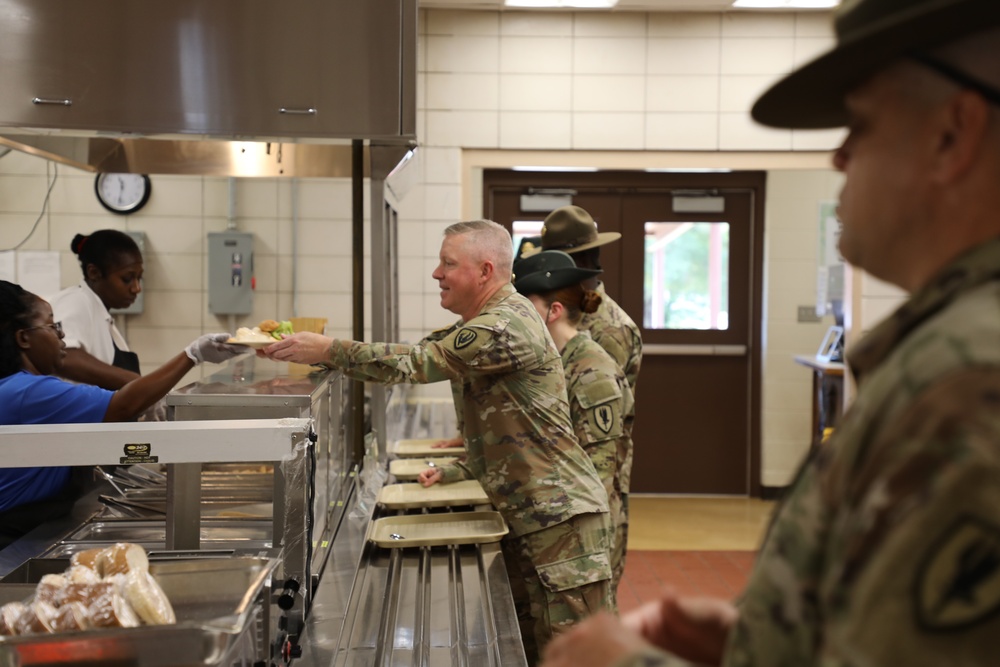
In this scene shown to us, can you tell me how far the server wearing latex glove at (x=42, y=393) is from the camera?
2.14 metres

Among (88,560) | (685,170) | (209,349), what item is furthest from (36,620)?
(685,170)

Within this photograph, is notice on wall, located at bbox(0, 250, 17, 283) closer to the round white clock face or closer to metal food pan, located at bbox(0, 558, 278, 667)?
the round white clock face

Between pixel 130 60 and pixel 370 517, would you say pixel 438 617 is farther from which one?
pixel 130 60

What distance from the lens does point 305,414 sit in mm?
1837

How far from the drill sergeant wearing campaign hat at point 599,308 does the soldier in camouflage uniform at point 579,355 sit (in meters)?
0.46

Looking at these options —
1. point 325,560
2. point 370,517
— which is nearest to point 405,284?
point 370,517

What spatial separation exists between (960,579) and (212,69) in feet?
6.90

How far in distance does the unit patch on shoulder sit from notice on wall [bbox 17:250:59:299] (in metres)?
3.61

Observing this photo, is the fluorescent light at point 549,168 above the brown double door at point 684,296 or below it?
above

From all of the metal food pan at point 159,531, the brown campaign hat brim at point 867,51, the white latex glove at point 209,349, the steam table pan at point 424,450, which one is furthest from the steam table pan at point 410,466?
the brown campaign hat brim at point 867,51

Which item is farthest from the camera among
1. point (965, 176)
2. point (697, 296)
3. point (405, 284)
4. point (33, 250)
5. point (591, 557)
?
point (697, 296)

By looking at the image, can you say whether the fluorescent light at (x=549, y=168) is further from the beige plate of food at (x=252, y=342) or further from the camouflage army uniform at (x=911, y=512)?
the camouflage army uniform at (x=911, y=512)

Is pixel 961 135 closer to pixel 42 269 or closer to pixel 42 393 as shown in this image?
pixel 42 393

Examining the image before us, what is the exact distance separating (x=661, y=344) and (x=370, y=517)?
3.92 m
